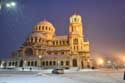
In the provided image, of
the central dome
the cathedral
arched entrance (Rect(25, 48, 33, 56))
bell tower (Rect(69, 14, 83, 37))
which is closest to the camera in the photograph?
the cathedral

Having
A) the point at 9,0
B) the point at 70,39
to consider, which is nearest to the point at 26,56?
the point at 70,39

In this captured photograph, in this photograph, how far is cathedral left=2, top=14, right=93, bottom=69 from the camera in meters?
80.8

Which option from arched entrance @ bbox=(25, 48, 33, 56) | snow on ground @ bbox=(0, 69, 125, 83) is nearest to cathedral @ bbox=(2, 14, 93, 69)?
arched entrance @ bbox=(25, 48, 33, 56)

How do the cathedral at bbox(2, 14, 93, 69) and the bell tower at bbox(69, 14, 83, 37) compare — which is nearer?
the cathedral at bbox(2, 14, 93, 69)

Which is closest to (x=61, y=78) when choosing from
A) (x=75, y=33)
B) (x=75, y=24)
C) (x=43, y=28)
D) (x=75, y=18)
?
(x=75, y=33)

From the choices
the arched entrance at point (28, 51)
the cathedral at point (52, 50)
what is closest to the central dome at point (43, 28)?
the cathedral at point (52, 50)

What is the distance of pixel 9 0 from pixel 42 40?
71689 mm

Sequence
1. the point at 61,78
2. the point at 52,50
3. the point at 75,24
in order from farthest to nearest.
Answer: the point at 75,24
the point at 52,50
the point at 61,78

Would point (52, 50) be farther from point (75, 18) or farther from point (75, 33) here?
point (75, 18)

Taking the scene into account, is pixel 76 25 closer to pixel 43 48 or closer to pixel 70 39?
pixel 70 39

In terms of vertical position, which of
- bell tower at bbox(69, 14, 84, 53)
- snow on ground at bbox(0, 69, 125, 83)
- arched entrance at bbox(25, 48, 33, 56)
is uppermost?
bell tower at bbox(69, 14, 84, 53)

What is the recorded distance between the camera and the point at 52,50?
93.7 metres

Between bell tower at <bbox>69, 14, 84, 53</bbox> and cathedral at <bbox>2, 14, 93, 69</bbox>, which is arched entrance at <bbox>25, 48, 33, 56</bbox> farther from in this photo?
bell tower at <bbox>69, 14, 84, 53</bbox>

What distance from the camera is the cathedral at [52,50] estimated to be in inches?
3181
